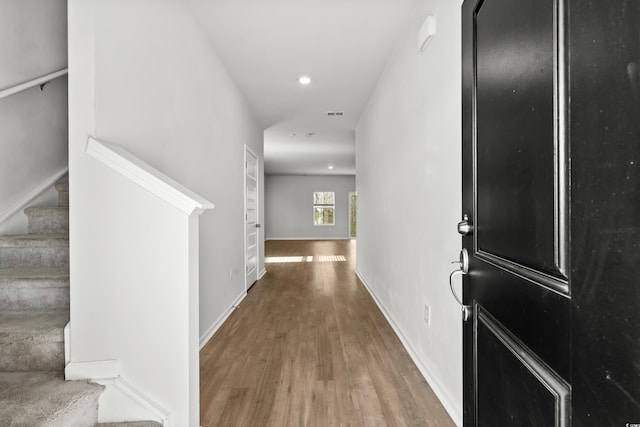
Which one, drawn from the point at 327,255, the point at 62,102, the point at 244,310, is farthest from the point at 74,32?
the point at 327,255

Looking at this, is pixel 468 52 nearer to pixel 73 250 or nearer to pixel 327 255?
pixel 73 250

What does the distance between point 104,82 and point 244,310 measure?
2.63 m

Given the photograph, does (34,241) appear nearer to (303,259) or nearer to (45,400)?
(45,400)

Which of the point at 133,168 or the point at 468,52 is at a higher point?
the point at 468,52

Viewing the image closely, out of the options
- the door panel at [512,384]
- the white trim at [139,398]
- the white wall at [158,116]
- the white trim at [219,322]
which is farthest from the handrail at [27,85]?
the door panel at [512,384]

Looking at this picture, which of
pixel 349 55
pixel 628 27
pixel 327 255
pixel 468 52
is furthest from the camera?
pixel 327 255

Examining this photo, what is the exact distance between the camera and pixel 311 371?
2.16 m

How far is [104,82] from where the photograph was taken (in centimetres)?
154

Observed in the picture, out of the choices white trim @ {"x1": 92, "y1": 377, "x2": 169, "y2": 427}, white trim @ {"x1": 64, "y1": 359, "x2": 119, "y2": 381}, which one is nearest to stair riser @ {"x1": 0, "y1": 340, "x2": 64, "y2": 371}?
white trim @ {"x1": 64, "y1": 359, "x2": 119, "y2": 381}

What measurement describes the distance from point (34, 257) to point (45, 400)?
104cm

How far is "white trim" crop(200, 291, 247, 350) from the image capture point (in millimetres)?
2591

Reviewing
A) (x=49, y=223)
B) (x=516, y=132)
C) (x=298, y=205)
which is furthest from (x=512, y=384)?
(x=298, y=205)

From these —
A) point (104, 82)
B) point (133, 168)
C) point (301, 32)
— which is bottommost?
point (133, 168)

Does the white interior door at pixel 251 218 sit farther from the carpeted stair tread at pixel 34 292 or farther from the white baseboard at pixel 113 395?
the white baseboard at pixel 113 395
